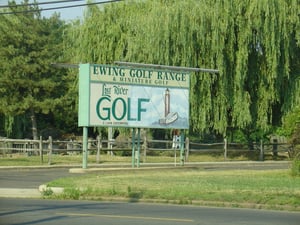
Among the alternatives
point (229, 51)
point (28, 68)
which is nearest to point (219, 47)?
point (229, 51)

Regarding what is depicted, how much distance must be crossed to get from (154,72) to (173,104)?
1.88 meters

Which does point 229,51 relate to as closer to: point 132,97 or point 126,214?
point 132,97

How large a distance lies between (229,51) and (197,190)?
19783mm

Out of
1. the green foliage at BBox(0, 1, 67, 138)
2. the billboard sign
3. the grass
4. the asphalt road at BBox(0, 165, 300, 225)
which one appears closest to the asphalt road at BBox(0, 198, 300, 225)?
the asphalt road at BBox(0, 165, 300, 225)

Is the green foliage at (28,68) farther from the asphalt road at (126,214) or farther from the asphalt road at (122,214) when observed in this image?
the asphalt road at (126,214)

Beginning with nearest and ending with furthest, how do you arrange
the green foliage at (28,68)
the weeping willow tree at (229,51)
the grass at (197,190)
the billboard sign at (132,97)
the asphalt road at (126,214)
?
the asphalt road at (126,214), the grass at (197,190), the billboard sign at (132,97), the weeping willow tree at (229,51), the green foliage at (28,68)

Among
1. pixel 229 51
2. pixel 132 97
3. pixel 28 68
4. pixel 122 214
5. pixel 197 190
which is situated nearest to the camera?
pixel 122 214

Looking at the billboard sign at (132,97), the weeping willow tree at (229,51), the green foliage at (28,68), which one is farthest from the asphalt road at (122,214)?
the green foliage at (28,68)

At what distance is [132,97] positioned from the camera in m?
30.6

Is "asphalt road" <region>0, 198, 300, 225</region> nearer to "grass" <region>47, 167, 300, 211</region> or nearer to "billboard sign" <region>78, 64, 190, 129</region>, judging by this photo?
"grass" <region>47, 167, 300, 211</region>

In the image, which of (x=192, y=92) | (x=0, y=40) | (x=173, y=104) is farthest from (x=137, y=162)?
(x=0, y=40)

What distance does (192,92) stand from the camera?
38031mm

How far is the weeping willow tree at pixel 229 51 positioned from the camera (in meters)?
37.4

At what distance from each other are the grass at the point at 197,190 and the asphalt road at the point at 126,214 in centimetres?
84
